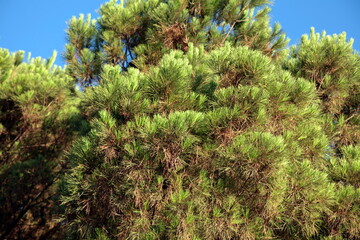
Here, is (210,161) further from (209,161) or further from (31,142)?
(31,142)

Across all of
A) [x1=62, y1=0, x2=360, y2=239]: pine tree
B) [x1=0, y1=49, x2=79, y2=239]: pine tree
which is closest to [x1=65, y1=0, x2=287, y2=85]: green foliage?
[x1=0, y1=49, x2=79, y2=239]: pine tree

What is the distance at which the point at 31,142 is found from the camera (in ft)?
15.4

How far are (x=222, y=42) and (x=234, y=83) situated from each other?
1.40 m

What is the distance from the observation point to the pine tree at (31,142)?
4285 mm

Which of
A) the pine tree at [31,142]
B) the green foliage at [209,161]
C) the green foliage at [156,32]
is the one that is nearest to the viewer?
the green foliage at [209,161]

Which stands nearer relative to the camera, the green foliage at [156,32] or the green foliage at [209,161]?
the green foliage at [209,161]

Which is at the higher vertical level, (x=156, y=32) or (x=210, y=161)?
(x=156, y=32)

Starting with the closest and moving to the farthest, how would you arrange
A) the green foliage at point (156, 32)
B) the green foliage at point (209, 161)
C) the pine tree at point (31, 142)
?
the green foliage at point (209, 161), the green foliage at point (156, 32), the pine tree at point (31, 142)

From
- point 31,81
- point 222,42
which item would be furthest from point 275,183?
point 31,81

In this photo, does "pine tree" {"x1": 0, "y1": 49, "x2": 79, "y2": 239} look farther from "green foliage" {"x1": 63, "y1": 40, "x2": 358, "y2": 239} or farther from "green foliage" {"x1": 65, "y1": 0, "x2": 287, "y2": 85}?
"green foliage" {"x1": 63, "y1": 40, "x2": 358, "y2": 239}

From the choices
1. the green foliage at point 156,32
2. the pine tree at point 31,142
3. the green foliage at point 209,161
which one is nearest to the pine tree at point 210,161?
the green foliage at point 209,161

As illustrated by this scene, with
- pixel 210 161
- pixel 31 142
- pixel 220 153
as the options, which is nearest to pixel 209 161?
pixel 210 161

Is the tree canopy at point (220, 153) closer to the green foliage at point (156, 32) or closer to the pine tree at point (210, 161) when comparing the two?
the pine tree at point (210, 161)

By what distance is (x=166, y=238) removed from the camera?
2.24m
